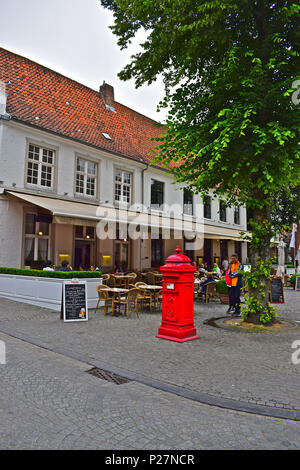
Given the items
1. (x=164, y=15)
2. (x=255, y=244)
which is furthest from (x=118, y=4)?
(x=255, y=244)

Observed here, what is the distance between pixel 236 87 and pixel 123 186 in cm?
1189

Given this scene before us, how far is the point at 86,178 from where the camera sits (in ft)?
55.2

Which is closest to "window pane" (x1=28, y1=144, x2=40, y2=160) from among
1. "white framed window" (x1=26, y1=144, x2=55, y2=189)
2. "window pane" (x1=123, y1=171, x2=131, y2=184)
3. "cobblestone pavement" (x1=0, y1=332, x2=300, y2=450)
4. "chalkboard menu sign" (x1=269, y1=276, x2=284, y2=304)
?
"white framed window" (x1=26, y1=144, x2=55, y2=189)

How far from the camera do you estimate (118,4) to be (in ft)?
27.8

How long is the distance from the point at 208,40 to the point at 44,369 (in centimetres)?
746

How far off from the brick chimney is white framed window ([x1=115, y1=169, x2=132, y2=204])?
20.0 feet

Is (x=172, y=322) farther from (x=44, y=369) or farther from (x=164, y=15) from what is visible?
(x=164, y=15)

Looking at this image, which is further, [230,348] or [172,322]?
[172,322]

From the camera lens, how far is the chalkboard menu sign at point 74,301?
8.38m

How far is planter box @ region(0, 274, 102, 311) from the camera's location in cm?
1010

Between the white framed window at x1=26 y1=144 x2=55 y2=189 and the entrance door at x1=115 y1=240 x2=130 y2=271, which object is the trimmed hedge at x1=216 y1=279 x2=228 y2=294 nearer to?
the entrance door at x1=115 y1=240 x2=130 y2=271

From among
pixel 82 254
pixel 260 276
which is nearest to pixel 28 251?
pixel 82 254

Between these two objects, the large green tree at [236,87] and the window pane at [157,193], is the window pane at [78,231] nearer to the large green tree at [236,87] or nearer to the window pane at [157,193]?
the window pane at [157,193]
